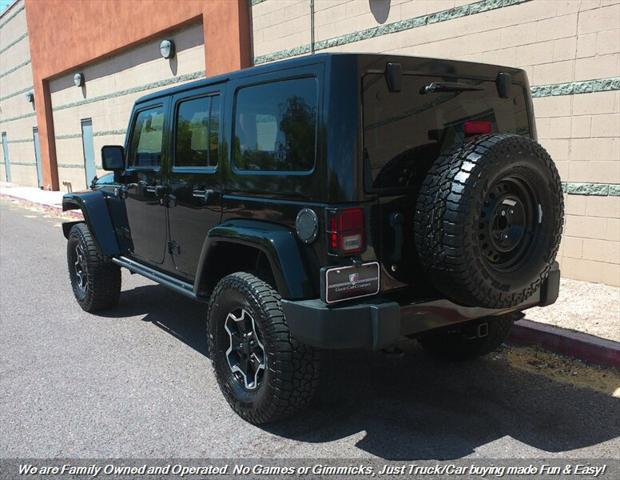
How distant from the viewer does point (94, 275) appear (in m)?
5.43

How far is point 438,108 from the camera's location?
3121mm

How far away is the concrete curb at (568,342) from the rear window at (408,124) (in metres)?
Answer: 1.98

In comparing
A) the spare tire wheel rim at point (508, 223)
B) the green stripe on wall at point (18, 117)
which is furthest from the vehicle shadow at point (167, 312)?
→ the green stripe on wall at point (18, 117)

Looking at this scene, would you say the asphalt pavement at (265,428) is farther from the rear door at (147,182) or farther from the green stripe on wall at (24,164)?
the green stripe on wall at (24,164)

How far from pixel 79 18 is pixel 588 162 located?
16.8 meters

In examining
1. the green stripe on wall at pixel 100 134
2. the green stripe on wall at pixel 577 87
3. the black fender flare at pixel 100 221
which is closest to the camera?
the black fender flare at pixel 100 221

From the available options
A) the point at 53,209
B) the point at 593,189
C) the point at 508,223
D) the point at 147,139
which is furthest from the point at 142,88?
the point at 508,223

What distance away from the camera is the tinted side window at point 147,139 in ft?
14.7

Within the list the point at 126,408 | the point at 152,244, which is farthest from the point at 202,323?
the point at 126,408

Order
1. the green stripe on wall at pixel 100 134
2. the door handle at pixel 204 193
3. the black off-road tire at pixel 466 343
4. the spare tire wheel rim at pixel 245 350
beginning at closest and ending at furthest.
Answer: the spare tire wheel rim at pixel 245 350
the door handle at pixel 204 193
the black off-road tire at pixel 466 343
the green stripe on wall at pixel 100 134

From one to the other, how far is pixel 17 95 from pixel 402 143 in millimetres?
27605

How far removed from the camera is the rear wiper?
300cm

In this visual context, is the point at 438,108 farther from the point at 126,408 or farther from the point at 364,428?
the point at 126,408

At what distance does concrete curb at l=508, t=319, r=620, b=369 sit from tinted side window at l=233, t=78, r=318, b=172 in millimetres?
2624
